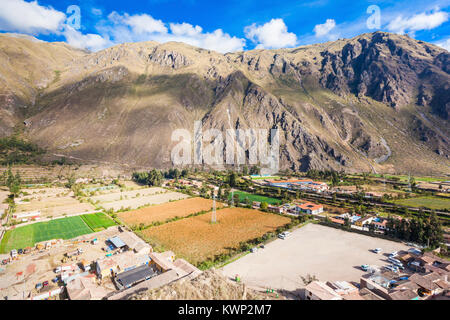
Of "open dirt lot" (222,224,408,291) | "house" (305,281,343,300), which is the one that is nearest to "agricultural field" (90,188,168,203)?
"open dirt lot" (222,224,408,291)

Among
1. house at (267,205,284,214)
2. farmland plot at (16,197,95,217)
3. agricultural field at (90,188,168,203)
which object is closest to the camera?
farmland plot at (16,197,95,217)

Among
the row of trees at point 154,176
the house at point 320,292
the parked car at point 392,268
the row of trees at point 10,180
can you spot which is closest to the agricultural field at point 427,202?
the parked car at point 392,268

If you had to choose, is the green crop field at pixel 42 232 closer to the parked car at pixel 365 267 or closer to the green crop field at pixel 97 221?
the green crop field at pixel 97 221

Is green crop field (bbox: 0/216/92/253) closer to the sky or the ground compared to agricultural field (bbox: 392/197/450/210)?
closer to the ground

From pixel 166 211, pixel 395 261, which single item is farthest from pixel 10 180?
pixel 395 261

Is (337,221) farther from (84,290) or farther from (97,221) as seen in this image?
(97,221)

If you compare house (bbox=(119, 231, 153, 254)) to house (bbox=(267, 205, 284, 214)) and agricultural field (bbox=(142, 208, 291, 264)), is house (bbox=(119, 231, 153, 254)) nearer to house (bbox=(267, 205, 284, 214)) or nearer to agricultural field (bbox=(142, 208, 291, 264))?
agricultural field (bbox=(142, 208, 291, 264))
